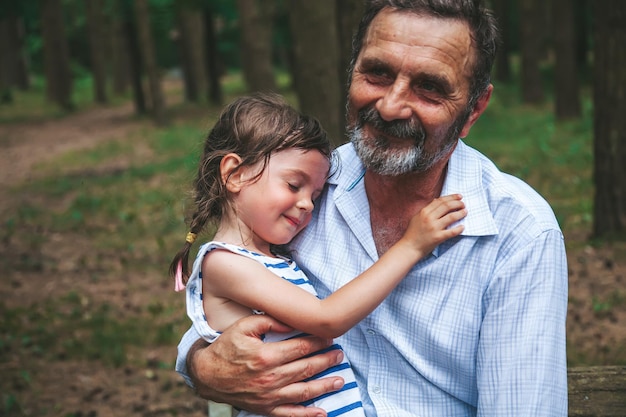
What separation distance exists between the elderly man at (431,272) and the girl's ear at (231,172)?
408mm

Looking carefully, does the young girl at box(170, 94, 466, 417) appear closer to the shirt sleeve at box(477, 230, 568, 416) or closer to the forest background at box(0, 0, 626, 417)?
the shirt sleeve at box(477, 230, 568, 416)

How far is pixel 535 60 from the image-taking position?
21016mm

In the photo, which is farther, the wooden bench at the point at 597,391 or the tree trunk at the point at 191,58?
the tree trunk at the point at 191,58

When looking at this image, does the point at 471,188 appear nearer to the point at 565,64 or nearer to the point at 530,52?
the point at 565,64

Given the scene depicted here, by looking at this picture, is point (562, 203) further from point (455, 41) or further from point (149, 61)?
point (149, 61)

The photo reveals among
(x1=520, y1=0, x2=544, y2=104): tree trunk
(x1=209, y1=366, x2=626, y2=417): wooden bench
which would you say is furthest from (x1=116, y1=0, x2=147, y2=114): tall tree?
(x1=209, y1=366, x2=626, y2=417): wooden bench

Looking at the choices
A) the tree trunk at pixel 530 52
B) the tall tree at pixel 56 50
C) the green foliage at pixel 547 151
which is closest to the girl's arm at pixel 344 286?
the green foliage at pixel 547 151

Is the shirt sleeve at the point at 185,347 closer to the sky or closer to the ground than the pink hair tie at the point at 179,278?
closer to the ground

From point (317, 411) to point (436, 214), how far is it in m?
0.77

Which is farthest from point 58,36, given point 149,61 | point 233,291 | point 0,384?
point 233,291

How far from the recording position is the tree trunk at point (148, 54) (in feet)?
64.0

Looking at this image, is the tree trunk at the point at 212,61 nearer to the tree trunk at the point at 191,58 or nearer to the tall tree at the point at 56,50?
the tree trunk at the point at 191,58

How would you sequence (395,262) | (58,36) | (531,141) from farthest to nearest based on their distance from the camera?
1. (58,36)
2. (531,141)
3. (395,262)

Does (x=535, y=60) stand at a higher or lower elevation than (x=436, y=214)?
lower
